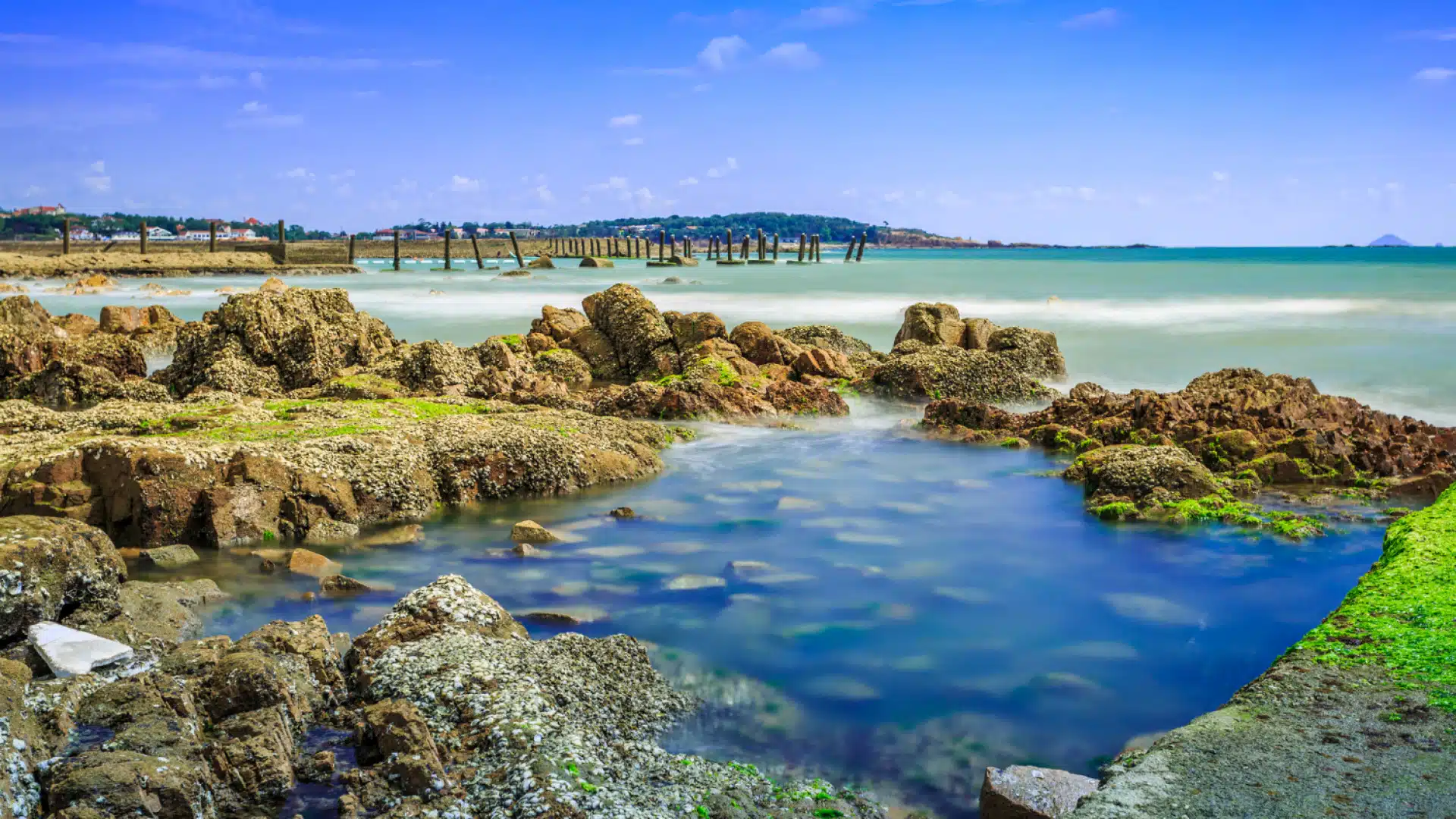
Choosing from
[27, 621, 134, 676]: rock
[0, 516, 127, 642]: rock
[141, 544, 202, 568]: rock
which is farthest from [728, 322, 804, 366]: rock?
[27, 621, 134, 676]: rock

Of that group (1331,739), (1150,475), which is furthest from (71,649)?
(1150,475)

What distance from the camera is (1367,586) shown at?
5.91 metres

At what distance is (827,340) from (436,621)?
44.7 feet

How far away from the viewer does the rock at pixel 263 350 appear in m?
13.7

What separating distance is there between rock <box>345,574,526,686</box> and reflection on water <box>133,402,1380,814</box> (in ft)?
1.66

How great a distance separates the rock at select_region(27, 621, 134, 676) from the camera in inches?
187

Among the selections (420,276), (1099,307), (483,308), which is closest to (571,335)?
(483,308)

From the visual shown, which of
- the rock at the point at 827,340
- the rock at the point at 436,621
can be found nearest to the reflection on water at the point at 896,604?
the rock at the point at 436,621

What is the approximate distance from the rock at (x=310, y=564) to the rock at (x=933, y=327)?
1125cm

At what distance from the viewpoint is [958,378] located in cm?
1527

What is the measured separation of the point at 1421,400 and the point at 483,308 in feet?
85.0

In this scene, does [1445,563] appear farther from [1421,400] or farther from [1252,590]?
[1421,400]

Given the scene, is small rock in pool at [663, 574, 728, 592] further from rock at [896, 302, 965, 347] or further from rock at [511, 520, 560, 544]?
rock at [896, 302, 965, 347]

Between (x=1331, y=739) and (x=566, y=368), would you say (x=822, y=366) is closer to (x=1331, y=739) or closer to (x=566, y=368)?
(x=566, y=368)
